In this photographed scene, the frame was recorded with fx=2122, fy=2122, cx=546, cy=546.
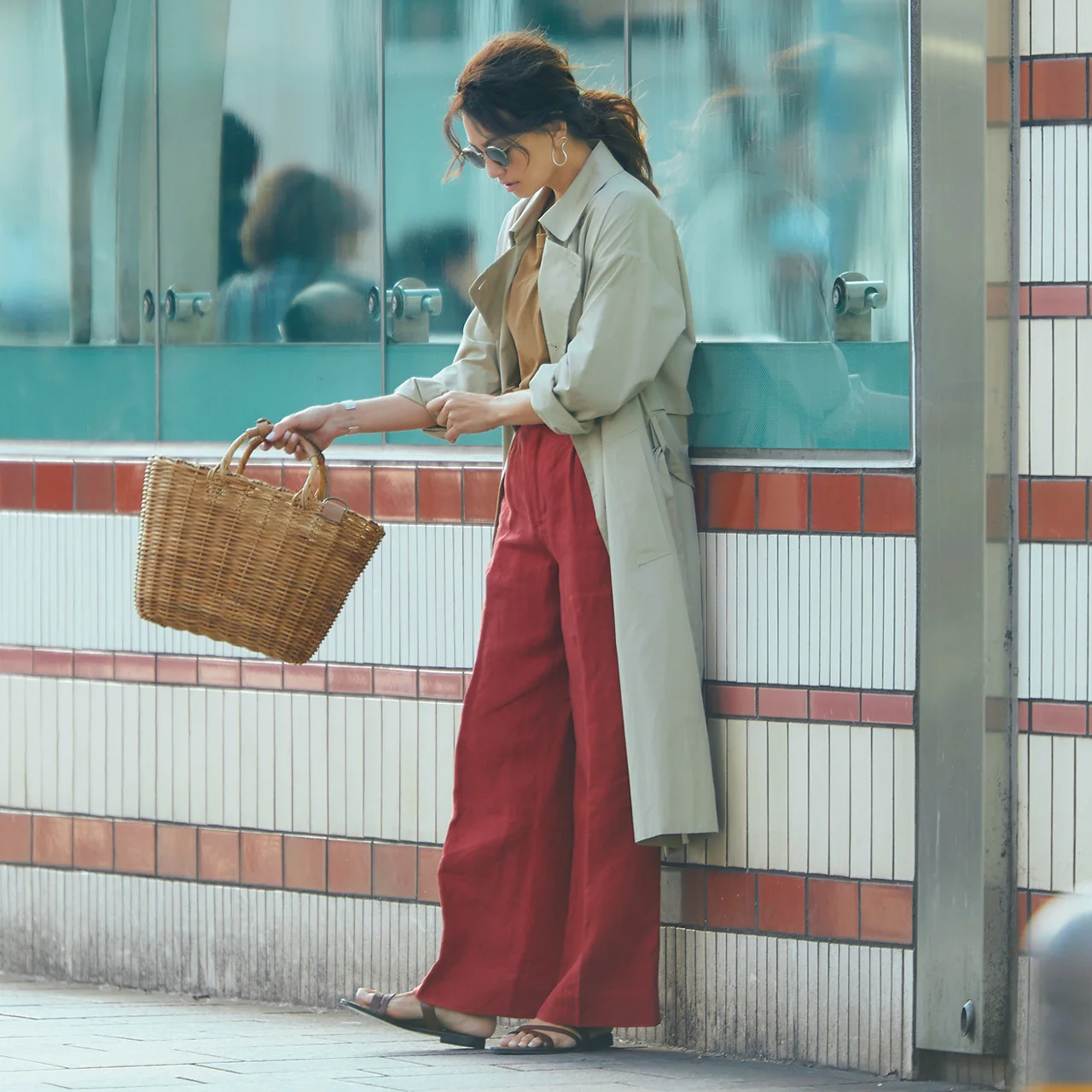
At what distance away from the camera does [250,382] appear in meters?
5.90

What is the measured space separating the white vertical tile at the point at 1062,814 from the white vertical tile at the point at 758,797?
0.69 meters

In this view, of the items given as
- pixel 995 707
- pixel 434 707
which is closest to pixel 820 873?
pixel 995 707

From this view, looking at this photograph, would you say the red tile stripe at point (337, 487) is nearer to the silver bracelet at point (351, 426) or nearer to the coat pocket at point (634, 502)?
the silver bracelet at point (351, 426)

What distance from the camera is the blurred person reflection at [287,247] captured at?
5.73 m

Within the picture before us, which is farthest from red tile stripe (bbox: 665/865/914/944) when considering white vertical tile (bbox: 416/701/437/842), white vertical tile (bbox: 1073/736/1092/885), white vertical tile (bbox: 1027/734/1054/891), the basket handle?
the basket handle

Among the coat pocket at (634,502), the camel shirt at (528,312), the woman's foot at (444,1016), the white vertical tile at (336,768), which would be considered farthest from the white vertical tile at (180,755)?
the coat pocket at (634,502)

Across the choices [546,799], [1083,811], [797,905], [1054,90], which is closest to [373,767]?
[546,799]

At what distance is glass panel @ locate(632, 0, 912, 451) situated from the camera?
16.0ft

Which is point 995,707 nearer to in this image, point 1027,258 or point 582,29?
point 1027,258

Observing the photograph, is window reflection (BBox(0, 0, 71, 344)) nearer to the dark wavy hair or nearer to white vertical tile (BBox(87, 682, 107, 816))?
white vertical tile (BBox(87, 682, 107, 816))

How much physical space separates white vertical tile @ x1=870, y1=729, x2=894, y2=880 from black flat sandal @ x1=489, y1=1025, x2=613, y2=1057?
78 centimetres

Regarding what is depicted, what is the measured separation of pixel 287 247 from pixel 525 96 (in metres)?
1.19

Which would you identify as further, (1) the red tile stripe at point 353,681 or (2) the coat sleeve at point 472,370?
(2) the coat sleeve at point 472,370

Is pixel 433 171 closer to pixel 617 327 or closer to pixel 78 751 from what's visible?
pixel 617 327
